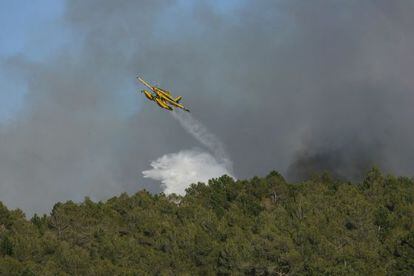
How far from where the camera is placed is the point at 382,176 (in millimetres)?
157000

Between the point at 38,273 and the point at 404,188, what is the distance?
2608 inches

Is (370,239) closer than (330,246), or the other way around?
(330,246)

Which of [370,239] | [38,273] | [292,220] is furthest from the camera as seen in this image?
[292,220]

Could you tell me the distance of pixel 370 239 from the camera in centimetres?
11156

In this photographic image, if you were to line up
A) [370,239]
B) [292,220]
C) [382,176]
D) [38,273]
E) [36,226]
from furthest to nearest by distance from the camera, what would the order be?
[382,176] → [36,226] → [292,220] → [370,239] → [38,273]

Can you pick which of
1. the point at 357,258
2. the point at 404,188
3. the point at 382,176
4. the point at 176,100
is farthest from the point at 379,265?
the point at 382,176

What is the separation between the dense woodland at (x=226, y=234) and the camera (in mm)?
102750

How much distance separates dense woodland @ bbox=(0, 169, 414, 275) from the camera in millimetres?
102750

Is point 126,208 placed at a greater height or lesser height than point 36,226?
greater

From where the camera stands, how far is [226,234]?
119 m

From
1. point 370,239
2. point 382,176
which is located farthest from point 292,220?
point 382,176

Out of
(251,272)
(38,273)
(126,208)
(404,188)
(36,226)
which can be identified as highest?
(404,188)

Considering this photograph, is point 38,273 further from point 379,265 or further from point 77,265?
point 379,265

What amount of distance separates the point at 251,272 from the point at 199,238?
1041 centimetres
